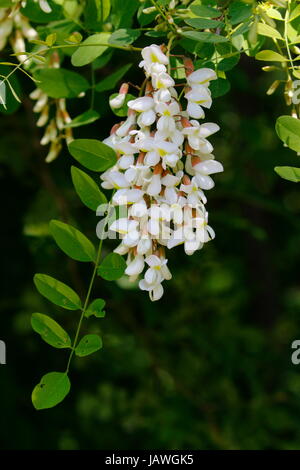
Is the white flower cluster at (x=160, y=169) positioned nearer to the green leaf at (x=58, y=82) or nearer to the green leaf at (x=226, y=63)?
the green leaf at (x=226, y=63)

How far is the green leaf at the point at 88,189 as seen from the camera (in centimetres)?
72

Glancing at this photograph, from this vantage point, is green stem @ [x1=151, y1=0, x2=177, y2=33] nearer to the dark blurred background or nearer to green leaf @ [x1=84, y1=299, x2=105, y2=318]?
green leaf @ [x1=84, y1=299, x2=105, y2=318]

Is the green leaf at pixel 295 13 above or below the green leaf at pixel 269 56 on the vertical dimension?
above

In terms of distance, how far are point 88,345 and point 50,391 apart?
63 mm

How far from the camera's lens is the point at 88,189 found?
0.72m

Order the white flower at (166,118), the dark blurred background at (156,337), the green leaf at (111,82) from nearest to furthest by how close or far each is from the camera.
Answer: the white flower at (166,118) < the green leaf at (111,82) < the dark blurred background at (156,337)

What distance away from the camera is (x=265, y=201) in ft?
4.95

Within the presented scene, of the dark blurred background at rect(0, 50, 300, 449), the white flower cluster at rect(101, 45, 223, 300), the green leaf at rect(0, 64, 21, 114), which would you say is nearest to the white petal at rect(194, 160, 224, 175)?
the white flower cluster at rect(101, 45, 223, 300)

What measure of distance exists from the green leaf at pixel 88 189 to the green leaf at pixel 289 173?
19cm

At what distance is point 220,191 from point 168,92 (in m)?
0.94

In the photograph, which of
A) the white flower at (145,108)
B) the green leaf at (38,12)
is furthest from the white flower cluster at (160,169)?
the green leaf at (38,12)

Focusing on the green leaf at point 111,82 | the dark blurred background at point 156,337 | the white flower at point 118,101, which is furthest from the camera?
the dark blurred background at point 156,337
